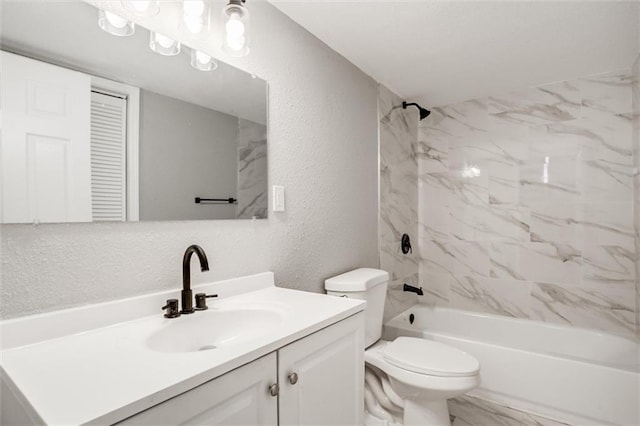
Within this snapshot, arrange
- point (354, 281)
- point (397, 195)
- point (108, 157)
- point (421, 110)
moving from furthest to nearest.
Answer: point (421, 110) < point (397, 195) < point (354, 281) < point (108, 157)

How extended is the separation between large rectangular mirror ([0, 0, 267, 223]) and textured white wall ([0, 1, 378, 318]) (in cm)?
7

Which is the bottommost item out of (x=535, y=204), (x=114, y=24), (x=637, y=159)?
(x=535, y=204)

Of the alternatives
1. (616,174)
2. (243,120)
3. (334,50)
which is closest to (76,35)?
(243,120)

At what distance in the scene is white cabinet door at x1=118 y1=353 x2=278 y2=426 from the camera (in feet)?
2.04

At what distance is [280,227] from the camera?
1.57 metres

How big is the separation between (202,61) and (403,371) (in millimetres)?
1675

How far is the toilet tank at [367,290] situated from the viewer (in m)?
1.76

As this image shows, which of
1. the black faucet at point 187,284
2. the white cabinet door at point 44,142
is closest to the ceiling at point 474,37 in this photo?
the white cabinet door at point 44,142

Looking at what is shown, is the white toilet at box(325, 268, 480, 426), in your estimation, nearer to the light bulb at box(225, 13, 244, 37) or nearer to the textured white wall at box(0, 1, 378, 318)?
A: the textured white wall at box(0, 1, 378, 318)

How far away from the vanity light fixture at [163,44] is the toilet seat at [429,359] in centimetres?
170

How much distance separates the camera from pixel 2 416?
72 cm

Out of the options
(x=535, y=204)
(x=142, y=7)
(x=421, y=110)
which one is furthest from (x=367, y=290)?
(x=421, y=110)

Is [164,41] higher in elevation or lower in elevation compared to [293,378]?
higher

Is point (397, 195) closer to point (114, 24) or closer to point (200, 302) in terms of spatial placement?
point (200, 302)
